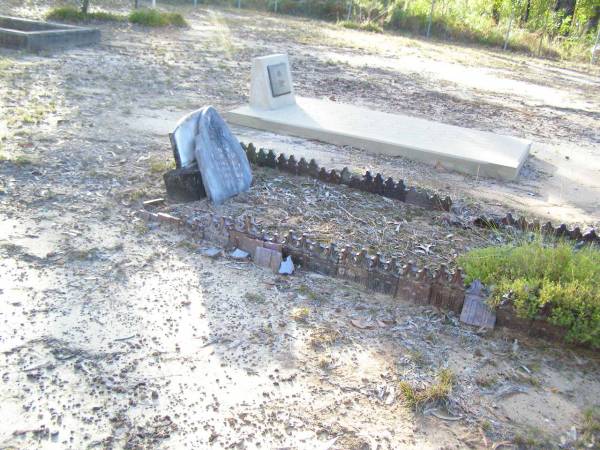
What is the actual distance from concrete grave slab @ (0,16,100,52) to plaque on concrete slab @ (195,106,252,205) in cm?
737

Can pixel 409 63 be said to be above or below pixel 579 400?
above

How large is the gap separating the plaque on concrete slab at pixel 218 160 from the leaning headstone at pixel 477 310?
7.59 ft

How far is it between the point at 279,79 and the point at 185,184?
10.9 feet

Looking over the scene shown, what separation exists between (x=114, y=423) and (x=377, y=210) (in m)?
3.14

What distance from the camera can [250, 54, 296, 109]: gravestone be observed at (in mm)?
7984

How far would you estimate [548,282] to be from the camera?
375 cm

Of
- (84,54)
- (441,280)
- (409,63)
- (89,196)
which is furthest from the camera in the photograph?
(409,63)

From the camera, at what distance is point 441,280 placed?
156 inches

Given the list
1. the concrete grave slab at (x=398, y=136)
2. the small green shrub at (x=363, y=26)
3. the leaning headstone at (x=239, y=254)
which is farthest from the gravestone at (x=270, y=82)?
the small green shrub at (x=363, y=26)

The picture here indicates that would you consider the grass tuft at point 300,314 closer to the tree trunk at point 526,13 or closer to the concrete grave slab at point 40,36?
the concrete grave slab at point 40,36

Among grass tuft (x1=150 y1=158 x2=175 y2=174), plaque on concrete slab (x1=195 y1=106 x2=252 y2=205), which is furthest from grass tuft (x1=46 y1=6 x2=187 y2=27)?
plaque on concrete slab (x1=195 y1=106 x2=252 y2=205)

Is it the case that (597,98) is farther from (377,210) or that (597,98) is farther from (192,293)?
(192,293)

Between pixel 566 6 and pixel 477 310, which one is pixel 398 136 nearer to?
pixel 477 310

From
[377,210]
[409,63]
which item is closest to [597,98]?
[409,63]
